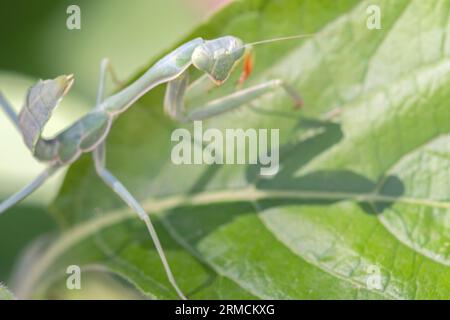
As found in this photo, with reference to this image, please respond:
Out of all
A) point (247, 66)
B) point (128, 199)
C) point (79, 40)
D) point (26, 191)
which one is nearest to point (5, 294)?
point (128, 199)

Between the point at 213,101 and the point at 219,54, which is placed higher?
the point at 219,54

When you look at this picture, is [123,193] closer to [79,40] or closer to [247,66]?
[247,66]

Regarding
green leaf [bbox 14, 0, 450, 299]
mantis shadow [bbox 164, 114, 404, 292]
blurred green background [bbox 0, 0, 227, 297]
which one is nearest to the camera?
green leaf [bbox 14, 0, 450, 299]

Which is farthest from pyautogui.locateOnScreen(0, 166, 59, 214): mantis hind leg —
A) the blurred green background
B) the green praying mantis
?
the blurred green background

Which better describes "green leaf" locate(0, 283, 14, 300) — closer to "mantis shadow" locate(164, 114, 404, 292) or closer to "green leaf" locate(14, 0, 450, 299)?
"green leaf" locate(14, 0, 450, 299)

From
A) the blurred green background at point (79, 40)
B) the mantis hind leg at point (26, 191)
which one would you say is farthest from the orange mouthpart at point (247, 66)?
the blurred green background at point (79, 40)

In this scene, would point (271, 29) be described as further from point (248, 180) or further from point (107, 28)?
point (107, 28)

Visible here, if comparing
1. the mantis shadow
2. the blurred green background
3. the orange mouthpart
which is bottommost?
the mantis shadow
